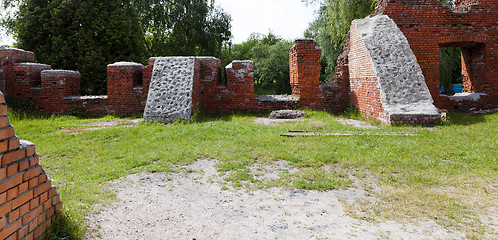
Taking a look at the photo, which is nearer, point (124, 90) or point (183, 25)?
point (124, 90)

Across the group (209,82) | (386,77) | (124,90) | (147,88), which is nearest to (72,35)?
(124,90)

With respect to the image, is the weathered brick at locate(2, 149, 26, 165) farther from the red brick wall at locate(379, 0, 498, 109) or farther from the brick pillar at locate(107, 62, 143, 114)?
the red brick wall at locate(379, 0, 498, 109)

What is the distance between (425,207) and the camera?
3.14 meters

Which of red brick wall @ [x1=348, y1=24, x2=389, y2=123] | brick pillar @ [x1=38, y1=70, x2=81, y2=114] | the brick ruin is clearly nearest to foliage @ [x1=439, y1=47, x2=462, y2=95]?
the brick ruin

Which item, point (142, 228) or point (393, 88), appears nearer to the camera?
point (142, 228)

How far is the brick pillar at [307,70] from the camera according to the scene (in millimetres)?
10805

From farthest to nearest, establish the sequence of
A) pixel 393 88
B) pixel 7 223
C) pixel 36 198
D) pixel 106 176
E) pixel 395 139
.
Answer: pixel 393 88 < pixel 395 139 < pixel 106 176 < pixel 36 198 < pixel 7 223

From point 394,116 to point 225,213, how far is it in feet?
18.7

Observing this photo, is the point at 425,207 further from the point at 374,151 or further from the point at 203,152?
the point at 203,152

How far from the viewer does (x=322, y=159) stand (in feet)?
16.0

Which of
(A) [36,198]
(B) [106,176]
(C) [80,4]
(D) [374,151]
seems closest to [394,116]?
(D) [374,151]

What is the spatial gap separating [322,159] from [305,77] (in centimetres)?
638

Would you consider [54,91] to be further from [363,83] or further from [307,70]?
[363,83]

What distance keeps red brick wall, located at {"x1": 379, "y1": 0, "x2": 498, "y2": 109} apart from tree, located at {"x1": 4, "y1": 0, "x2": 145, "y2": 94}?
12371 millimetres
